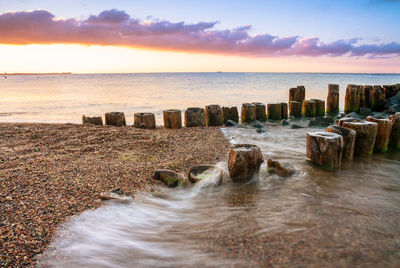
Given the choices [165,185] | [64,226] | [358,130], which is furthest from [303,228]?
[358,130]

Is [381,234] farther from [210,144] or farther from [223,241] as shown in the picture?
[210,144]

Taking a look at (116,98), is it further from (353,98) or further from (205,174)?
(205,174)

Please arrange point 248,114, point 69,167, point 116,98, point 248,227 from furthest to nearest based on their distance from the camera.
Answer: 1. point 116,98
2. point 248,114
3. point 69,167
4. point 248,227

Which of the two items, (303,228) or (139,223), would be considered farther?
(139,223)

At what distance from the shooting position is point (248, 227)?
10.2 ft

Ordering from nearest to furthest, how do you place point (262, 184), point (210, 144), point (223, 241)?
point (223, 241) → point (262, 184) → point (210, 144)

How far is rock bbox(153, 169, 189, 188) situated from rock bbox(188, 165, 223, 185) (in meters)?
0.14

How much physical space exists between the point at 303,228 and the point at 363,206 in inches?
47.2

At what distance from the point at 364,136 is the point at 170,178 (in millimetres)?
3971

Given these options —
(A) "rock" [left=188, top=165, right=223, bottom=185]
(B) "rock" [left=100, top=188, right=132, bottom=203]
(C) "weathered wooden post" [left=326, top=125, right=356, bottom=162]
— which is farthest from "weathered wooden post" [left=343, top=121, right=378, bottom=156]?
(B) "rock" [left=100, top=188, right=132, bottom=203]

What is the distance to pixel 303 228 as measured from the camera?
122 inches

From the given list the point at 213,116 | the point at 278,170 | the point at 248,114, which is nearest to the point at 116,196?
the point at 278,170

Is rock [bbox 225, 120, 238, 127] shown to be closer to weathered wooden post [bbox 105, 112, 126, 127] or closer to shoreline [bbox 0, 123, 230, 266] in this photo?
shoreline [bbox 0, 123, 230, 266]

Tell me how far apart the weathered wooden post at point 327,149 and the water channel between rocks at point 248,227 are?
23cm
